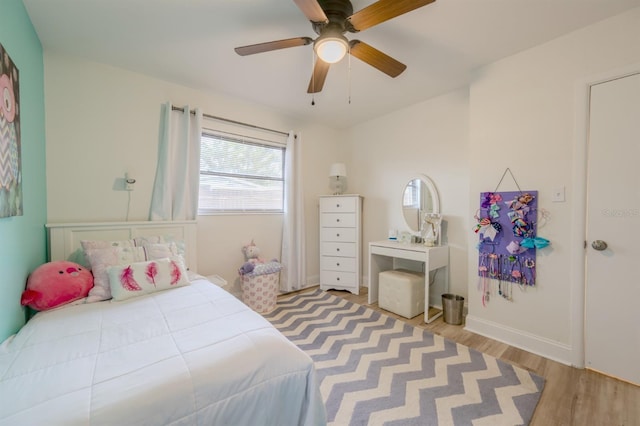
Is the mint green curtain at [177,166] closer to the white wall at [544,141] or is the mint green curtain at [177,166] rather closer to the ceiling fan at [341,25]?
the ceiling fan at [341,25]

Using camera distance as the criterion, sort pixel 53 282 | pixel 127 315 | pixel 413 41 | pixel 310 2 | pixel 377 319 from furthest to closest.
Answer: pixel 377 319, pixel 413 41, pixel 53 282, pixel 127 315, pixel 310 2

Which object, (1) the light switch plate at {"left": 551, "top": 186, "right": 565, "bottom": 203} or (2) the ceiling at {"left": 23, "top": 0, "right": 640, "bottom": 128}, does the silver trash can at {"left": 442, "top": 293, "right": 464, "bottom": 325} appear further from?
(2) the ceiling at {"left": 23, "top": 0, "right": 640, "bottom": 128}

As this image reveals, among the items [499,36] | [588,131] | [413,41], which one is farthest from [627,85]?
[413,41]

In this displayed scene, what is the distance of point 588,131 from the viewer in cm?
178

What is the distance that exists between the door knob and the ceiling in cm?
152

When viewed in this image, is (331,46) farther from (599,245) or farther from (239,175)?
(599,245)

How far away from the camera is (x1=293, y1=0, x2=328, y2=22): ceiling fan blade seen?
1.25m

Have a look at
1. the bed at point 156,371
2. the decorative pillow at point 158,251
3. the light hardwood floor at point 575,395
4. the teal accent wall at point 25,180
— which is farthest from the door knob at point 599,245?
the teal accent wall at point 25,180

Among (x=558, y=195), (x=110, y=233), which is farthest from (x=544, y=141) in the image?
(x=110, y=233)

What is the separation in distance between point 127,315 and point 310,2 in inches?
75.5

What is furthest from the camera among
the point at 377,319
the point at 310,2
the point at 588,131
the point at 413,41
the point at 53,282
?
the point at 377,319

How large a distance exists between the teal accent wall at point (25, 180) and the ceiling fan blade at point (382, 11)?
185 cm

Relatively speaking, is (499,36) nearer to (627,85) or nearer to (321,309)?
(627,85)

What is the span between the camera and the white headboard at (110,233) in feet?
6.56
